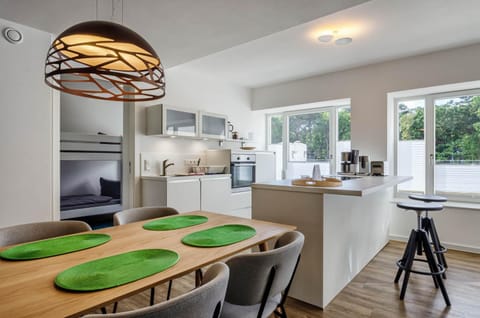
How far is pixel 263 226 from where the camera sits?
5.85 ft

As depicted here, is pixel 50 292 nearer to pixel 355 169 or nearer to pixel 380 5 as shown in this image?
pixel 380 5

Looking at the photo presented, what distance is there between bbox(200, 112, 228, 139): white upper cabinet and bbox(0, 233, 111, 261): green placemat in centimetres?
269

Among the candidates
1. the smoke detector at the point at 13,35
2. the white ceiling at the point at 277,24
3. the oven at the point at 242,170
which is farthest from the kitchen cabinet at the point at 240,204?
the smoke detector at the point at 13,35

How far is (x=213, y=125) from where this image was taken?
428 centimetres

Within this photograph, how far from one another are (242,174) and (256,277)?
127 inches

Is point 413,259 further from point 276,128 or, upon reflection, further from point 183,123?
point 276,128

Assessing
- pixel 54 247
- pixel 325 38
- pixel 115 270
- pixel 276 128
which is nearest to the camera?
pixel 115 270

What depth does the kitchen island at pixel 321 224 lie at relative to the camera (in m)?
2.06

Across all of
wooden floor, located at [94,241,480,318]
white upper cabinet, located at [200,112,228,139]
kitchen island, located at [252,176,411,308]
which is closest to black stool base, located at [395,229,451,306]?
wooden floor, located at [94,241,480,318]

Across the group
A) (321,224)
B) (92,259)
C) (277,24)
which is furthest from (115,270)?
(277,24)

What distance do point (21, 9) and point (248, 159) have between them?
320 centimetres

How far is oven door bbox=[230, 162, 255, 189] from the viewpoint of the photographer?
166 inches

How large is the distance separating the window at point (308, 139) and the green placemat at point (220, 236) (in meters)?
2.98

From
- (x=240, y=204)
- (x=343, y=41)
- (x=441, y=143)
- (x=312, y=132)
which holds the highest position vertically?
(x=343, y=41)
